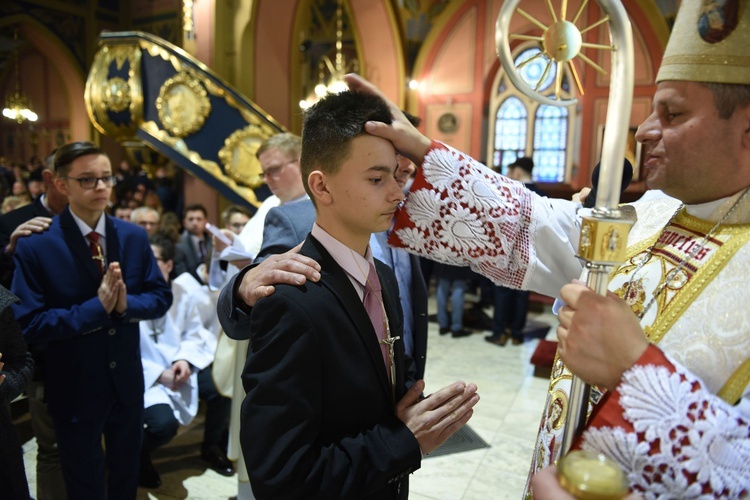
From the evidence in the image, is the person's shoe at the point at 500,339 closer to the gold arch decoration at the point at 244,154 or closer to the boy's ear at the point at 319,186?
the gold arch decoration at the point at 244,154

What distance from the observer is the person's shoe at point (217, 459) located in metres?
3.14

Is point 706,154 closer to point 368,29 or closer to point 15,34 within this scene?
point 368,29

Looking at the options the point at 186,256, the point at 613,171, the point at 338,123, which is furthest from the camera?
the point at 186,256

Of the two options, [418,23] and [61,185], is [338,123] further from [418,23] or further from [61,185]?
[418,23]

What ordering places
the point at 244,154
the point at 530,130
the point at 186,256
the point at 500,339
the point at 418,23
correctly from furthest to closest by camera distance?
the point at 530,130
the point at 418,23
the point at 500,339
the point at 244,154
the point at 186,256

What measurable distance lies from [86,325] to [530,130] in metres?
8.59

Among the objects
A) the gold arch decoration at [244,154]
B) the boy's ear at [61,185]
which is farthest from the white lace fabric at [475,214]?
the gold arch decoration at [244,154]

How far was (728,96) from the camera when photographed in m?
0.86

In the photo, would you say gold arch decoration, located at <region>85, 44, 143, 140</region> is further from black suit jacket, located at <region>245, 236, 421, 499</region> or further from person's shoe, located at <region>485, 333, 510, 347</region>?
black suit jacket, located at <region>245, 236, 421, 499</region>

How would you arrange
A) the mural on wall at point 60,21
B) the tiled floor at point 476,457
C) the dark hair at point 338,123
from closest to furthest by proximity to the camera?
the dark hair at point 338,123 → the tiled floor at point 476,457 → the mural on wall at point 60,21

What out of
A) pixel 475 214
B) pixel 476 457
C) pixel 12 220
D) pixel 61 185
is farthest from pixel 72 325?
pixel 476 457

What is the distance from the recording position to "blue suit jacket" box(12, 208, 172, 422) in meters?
2.12

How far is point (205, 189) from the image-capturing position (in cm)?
629

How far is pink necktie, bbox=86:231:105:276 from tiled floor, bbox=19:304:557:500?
4.52ft
